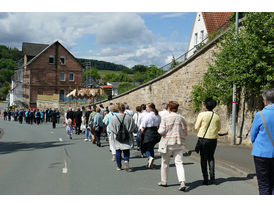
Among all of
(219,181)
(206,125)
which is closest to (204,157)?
(206,125)

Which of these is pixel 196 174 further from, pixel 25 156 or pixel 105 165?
pixel 25 156

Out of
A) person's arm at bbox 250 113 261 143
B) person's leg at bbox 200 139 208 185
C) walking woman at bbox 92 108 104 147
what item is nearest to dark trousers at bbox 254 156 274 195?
person's arm at bbox 250 113 261 143

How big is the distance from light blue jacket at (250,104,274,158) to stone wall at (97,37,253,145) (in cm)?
927

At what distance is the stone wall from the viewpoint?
14.5m

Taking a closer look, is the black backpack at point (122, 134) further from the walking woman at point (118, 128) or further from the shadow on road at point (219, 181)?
the shadow on road at point (219, 181)

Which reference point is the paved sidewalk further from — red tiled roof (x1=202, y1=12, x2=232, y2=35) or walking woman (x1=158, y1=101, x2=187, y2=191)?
red tiled roof (x1=202, y1=12, x2=232, y2=35)

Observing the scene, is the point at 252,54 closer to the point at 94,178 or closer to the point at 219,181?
the point at 219,181

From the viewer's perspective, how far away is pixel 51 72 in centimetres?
6209

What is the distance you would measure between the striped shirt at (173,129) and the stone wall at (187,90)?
799 centimetres

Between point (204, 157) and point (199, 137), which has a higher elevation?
point (199, 137)

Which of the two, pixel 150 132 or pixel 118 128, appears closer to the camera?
pixel 118 128

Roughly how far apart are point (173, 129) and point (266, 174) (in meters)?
2.21
